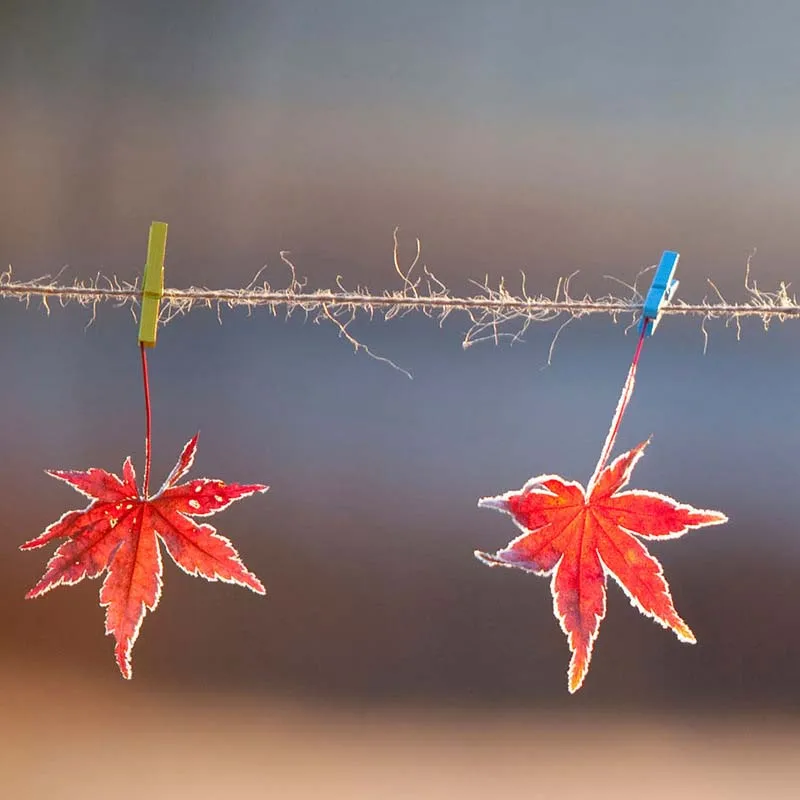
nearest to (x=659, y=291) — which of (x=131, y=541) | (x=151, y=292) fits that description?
(x=151, y=292)

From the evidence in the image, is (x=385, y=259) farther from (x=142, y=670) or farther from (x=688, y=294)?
(x=142, y=670)

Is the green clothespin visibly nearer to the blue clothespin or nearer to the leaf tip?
the leaf tip

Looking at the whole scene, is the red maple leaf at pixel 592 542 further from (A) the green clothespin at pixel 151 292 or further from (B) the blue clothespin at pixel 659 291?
(A) the green clothespin at pixel 151 292

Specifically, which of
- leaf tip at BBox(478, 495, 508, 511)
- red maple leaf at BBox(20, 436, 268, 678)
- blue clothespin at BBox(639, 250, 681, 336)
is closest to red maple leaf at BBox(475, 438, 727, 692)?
leaf tip at BBox(478, 495, 508, 511)

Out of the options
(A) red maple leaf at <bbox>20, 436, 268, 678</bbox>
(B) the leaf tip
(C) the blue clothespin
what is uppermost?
(C) the blue clothespin

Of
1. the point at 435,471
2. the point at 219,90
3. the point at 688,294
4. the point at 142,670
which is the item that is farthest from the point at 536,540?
the point at 219,90

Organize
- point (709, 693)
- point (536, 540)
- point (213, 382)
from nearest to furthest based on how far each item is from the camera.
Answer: point (536, 540) < point (709, 693) < point (213, 382)

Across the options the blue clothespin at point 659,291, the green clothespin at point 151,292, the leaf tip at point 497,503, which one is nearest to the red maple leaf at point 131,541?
the green clothespin at point 151,292

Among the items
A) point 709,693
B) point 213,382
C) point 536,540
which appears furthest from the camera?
point 213,382
